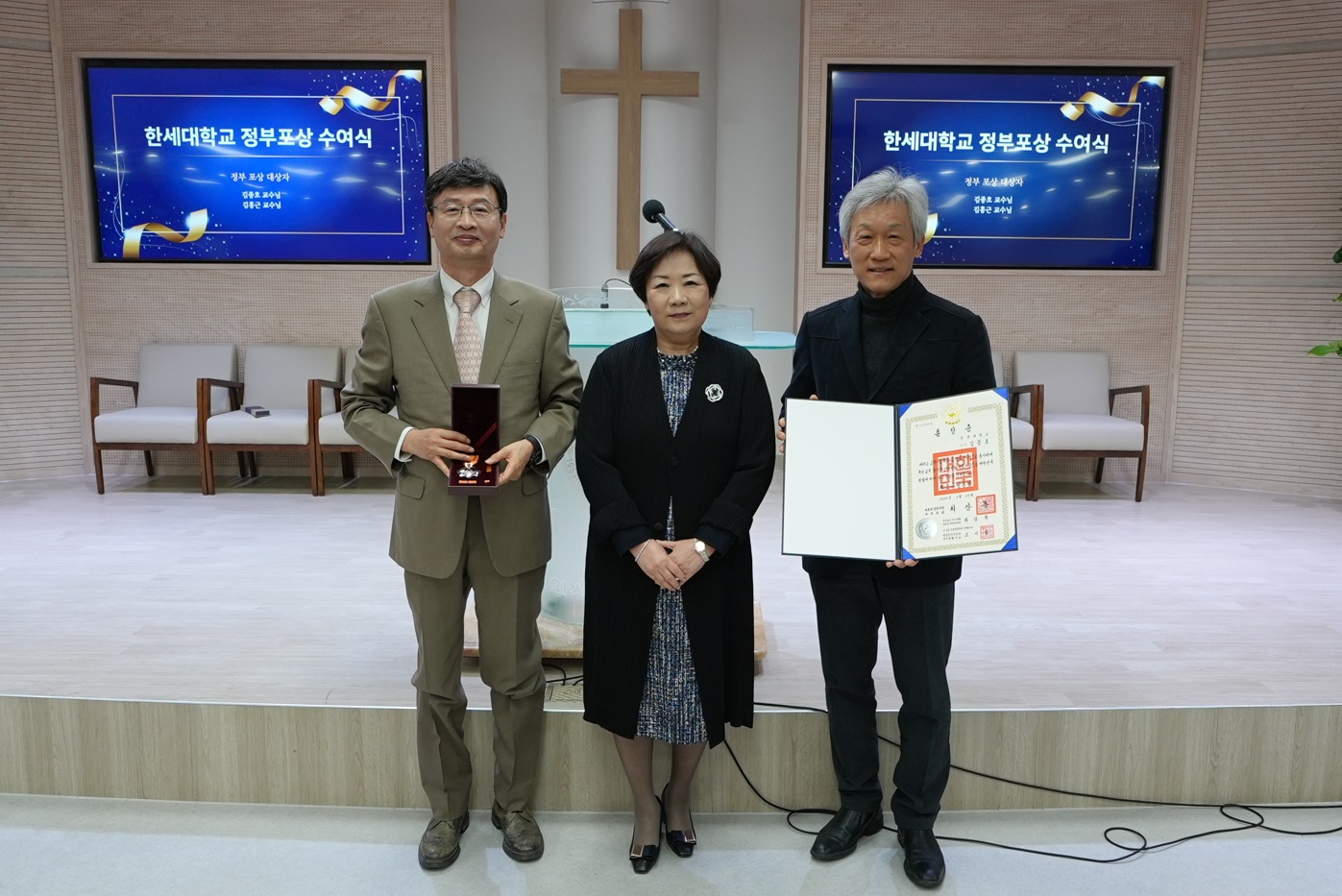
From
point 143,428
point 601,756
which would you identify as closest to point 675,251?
point 601,756

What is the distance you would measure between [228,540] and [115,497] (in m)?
1.45

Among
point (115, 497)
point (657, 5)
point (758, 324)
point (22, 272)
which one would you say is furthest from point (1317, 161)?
point (22, 272)

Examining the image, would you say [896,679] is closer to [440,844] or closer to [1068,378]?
[440,844]

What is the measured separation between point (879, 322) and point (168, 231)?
17.8 feet

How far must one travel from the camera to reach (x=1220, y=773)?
9.47 feet

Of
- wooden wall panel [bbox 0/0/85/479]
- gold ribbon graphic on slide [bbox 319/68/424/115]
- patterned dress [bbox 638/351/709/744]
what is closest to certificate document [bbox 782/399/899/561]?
patterned dress [bbox 638/351/709/744]

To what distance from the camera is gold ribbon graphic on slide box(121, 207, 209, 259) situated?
249 inches

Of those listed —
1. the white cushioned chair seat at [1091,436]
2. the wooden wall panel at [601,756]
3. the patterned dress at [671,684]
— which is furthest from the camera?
the white cushioned chair seat at [1091,436]

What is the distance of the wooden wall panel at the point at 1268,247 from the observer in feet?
19.7

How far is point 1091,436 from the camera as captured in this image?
19.4 ft

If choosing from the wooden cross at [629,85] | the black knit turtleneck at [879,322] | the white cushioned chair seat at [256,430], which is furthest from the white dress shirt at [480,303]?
the wooden cross at [629,85]

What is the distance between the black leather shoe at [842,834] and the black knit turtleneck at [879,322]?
110 cm

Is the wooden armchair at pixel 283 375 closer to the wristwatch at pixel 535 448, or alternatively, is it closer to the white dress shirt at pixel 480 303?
the white dress shirt at pixel 480 303

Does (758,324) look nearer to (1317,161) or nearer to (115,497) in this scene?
(1317,161)
